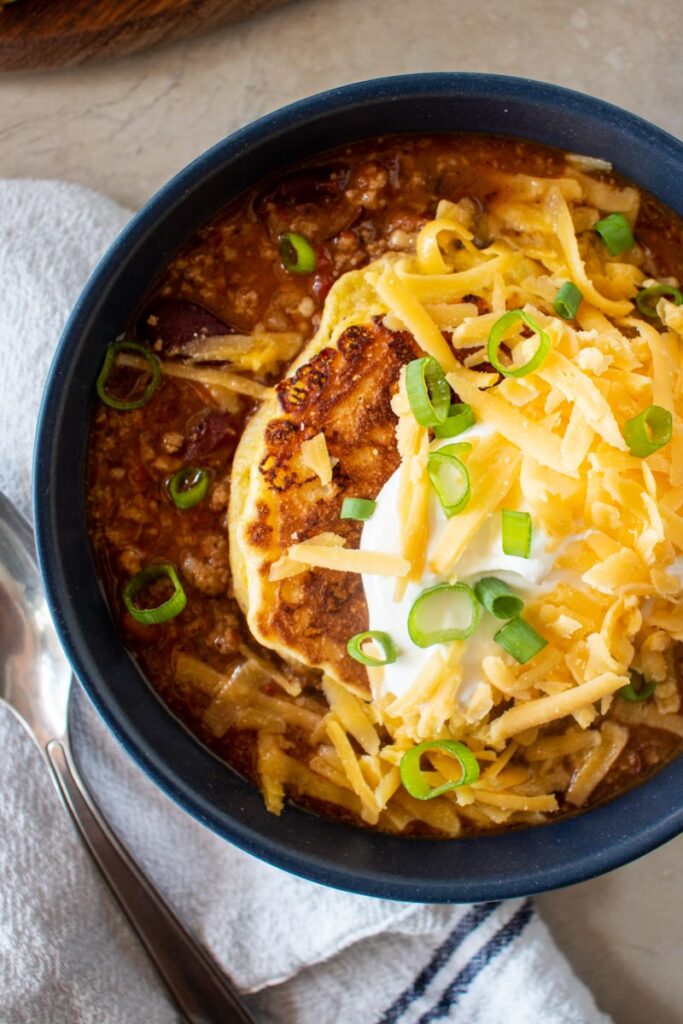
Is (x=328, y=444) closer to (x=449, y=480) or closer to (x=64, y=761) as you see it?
(x=449, y=480)

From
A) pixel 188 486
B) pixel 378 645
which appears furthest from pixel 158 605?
pixel 378 645

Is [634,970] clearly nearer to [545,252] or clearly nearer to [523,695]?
[523,695]

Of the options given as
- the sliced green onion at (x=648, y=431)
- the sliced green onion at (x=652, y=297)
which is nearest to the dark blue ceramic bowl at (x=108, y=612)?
the sliced green onion at (x=652, y=297)


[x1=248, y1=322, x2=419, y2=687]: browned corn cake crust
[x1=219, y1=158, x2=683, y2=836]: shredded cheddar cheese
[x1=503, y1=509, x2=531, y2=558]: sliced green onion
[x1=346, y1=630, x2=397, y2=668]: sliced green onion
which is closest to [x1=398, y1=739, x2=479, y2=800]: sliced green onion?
[x1=219, y1=158, x2=683, y2=836]: shredded cheddar cheese

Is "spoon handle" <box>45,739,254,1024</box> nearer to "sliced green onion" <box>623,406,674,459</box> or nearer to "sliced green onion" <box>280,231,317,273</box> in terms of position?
"sliced green onion" <box>280,231,317,273</box>

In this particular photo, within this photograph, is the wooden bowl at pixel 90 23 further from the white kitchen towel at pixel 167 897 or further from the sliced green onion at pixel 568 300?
the sliced green onion at pixel 568 300

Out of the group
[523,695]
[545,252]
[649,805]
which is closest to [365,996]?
[649,805]
